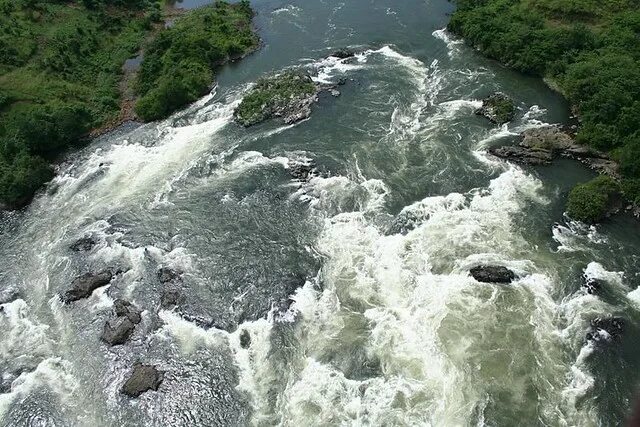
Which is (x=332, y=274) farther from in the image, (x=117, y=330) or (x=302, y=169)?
(x=117, y=330)

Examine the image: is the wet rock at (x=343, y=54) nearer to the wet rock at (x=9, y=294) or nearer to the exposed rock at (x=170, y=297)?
the exposed rock at (x=170, y=297)

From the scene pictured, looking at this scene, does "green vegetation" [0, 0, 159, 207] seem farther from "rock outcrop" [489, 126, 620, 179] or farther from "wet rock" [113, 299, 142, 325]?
"rock outcrop" [489, 126, 620, 179]

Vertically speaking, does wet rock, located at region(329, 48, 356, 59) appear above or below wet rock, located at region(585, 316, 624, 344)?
above

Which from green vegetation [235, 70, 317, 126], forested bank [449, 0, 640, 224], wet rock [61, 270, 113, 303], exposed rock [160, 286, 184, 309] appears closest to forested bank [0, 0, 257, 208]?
green vegetation [235, 70, 317, 126]

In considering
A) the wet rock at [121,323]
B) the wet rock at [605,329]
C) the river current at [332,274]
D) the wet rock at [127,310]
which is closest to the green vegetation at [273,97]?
the river current at [332,274]

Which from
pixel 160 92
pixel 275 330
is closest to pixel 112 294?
pixel 275 330
